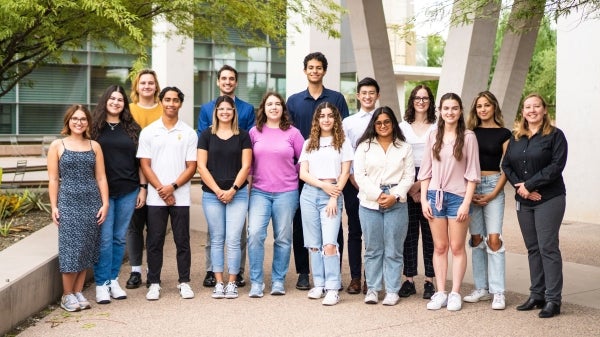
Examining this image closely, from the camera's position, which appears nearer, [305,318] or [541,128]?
[305,318]

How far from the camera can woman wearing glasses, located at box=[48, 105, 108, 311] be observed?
267 inches

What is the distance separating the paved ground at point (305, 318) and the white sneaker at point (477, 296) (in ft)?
0.22

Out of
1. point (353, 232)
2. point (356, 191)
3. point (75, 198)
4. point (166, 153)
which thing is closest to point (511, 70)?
point (356, 191)

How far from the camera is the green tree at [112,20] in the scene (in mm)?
8781

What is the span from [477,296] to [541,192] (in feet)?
4.07

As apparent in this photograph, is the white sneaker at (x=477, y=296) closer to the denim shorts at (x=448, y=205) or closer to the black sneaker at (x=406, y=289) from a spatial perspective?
the black sneaker at (x=406, y=289)

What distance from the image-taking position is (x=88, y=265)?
6.93 m

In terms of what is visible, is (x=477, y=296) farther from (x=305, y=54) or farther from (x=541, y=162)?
(x=305, y=54)

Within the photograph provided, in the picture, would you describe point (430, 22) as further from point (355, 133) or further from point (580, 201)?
point (580, 201)

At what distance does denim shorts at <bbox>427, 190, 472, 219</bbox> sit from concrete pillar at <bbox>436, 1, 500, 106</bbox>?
9.92m

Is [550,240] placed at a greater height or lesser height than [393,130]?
lesser

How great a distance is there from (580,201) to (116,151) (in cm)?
970

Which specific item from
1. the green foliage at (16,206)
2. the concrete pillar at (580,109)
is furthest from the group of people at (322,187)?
the concrete pillar at (580,109)

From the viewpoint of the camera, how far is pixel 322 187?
7.09m
